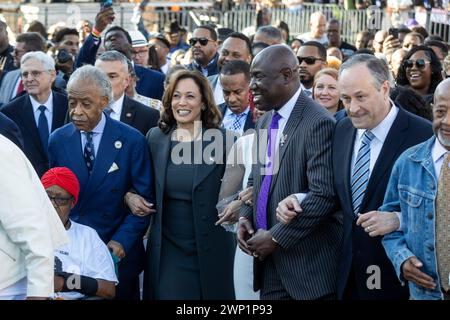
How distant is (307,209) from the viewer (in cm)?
673

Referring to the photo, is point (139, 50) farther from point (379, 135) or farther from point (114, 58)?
point (379, 135)

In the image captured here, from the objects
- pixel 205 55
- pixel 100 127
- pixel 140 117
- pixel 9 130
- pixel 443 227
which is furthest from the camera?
pixel 205 55

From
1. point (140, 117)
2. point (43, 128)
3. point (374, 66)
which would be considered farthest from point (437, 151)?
point (43, 128)

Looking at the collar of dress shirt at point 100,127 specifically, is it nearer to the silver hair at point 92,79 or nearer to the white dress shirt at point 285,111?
the silver hair at point 92,79

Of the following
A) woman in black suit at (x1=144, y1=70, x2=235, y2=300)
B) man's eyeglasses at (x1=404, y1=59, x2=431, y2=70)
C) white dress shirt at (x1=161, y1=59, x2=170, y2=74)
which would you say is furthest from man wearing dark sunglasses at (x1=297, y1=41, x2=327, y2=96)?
white dress shirt at (x1=161, y1=59, x2=170, y2=74)

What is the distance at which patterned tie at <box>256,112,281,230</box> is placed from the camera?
704 centimetres

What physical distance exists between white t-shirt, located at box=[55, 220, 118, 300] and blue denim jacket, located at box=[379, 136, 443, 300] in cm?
219

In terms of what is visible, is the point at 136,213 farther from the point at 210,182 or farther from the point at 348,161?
the point at 348,161

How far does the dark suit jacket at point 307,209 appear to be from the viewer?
6.77 metres

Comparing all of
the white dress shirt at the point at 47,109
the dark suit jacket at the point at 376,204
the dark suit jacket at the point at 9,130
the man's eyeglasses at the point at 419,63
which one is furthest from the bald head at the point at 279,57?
the white dress shirt at the point at 47,109

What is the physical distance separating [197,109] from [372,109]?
1.87 meters

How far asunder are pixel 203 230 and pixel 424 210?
2.30 metres

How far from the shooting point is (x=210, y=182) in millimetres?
8000

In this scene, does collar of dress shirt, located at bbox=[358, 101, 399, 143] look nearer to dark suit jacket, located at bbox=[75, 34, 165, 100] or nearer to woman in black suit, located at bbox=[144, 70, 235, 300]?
woman in black suit, located at bbox=[144, 70, 235, 300]
